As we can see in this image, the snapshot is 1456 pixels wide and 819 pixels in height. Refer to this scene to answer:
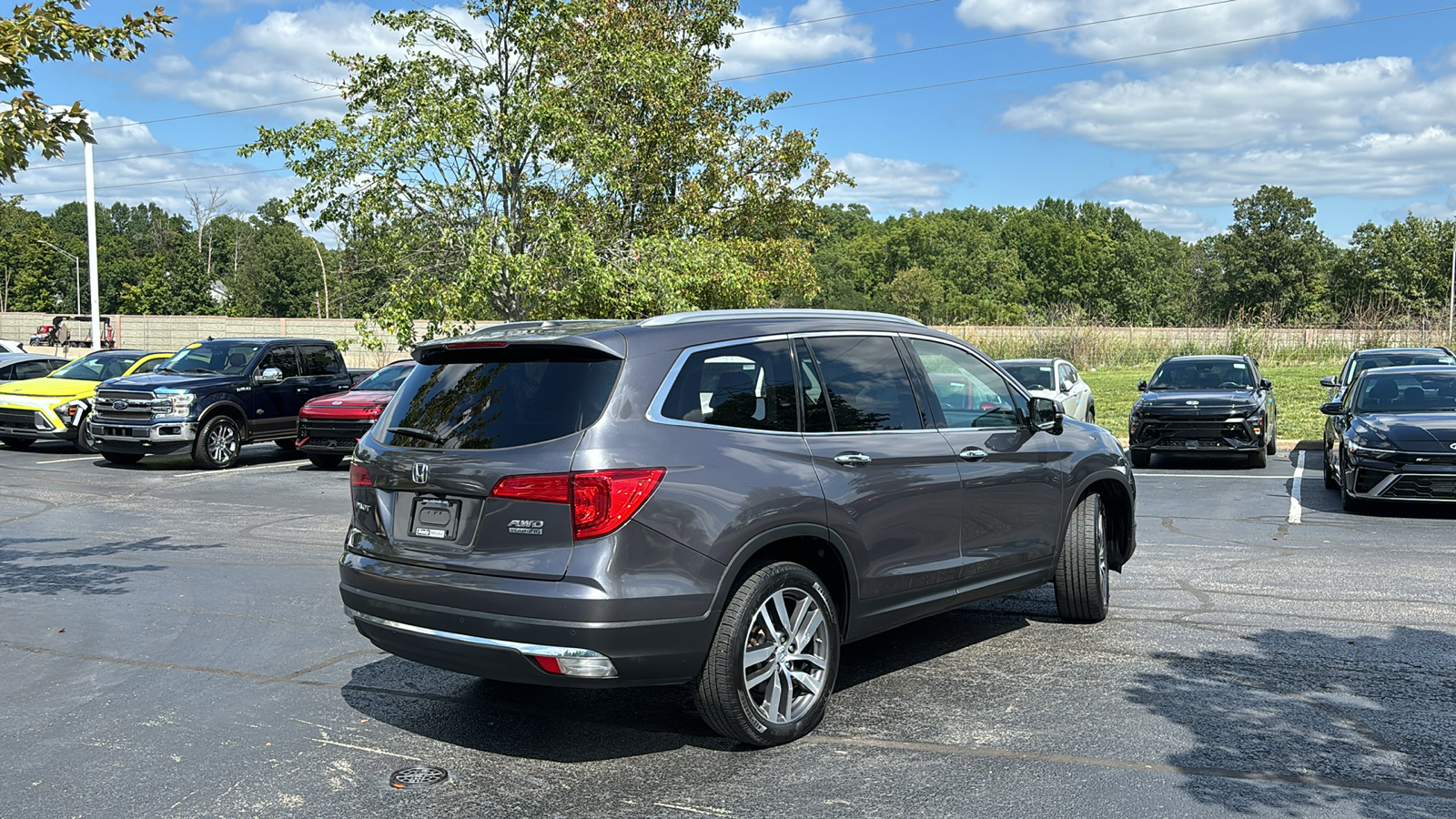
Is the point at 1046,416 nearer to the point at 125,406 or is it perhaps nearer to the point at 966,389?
the point at 966,389

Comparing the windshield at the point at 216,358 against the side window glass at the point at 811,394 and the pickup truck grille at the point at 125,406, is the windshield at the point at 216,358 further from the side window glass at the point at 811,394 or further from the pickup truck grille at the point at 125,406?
the side window glass at the point at 811,394

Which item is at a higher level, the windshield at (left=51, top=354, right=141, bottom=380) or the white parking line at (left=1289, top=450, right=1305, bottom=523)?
the windshield at (left=51, top=354, right=141, bottom=380)

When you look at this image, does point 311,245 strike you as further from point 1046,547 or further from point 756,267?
point 1046,547

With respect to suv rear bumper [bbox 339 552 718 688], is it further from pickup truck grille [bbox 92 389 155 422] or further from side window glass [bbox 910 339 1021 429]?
pickup truck grille [bbox 92 389 155 422]

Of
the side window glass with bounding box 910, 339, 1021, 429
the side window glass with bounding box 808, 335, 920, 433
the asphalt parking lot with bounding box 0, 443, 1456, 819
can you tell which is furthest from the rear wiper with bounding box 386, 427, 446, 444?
the side window glass with bounding box 910, 339, 1021, 429

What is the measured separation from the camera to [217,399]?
18.0m

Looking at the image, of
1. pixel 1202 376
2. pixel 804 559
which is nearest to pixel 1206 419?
pixel 1202 376

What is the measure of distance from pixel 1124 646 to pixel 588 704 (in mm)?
2955

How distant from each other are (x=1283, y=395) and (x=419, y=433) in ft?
94.5

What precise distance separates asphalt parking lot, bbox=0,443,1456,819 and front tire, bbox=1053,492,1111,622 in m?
0.14

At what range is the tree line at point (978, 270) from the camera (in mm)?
98125

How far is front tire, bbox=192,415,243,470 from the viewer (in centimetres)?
1759

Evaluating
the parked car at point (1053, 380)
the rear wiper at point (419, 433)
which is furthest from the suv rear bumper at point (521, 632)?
the parked car at point (1053, 380)

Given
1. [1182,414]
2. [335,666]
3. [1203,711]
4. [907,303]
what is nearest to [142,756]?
[335,666]
